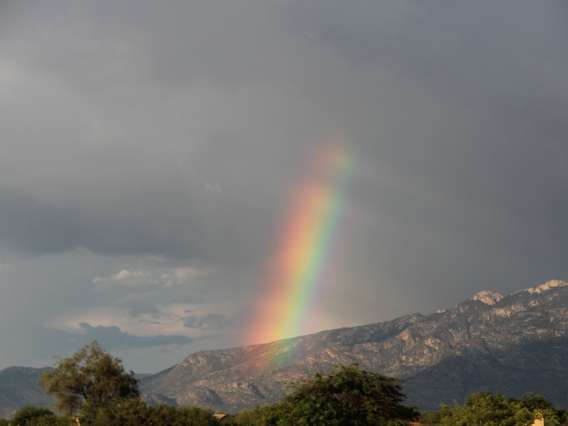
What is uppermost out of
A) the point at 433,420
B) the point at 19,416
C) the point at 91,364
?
the point at 91,364

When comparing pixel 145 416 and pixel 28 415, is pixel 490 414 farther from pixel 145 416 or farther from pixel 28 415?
pixel 28 415

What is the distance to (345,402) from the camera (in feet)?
162

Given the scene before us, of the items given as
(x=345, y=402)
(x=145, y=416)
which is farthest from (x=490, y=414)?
(x=145, y=416)

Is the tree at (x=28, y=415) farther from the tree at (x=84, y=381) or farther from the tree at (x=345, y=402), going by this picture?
the tree at (x=345, y=402)

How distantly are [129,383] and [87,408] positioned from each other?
36.6 meters

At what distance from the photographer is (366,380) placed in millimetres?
51594

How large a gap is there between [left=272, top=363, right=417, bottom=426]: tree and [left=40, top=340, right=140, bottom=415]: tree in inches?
2432

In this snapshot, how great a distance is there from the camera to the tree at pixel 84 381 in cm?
10256

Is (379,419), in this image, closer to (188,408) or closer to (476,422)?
(476,422)

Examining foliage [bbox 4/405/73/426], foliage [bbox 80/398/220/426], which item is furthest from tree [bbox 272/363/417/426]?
foliage [bbox 4/405/73/426]

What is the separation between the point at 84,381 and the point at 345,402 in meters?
71.8

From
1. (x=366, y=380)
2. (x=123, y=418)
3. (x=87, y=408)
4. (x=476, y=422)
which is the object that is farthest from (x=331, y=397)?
(x=87, y=408)

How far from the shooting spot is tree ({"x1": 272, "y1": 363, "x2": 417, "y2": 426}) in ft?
156

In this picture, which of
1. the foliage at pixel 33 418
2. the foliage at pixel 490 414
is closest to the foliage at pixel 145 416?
the foliage at pixel 33 418
